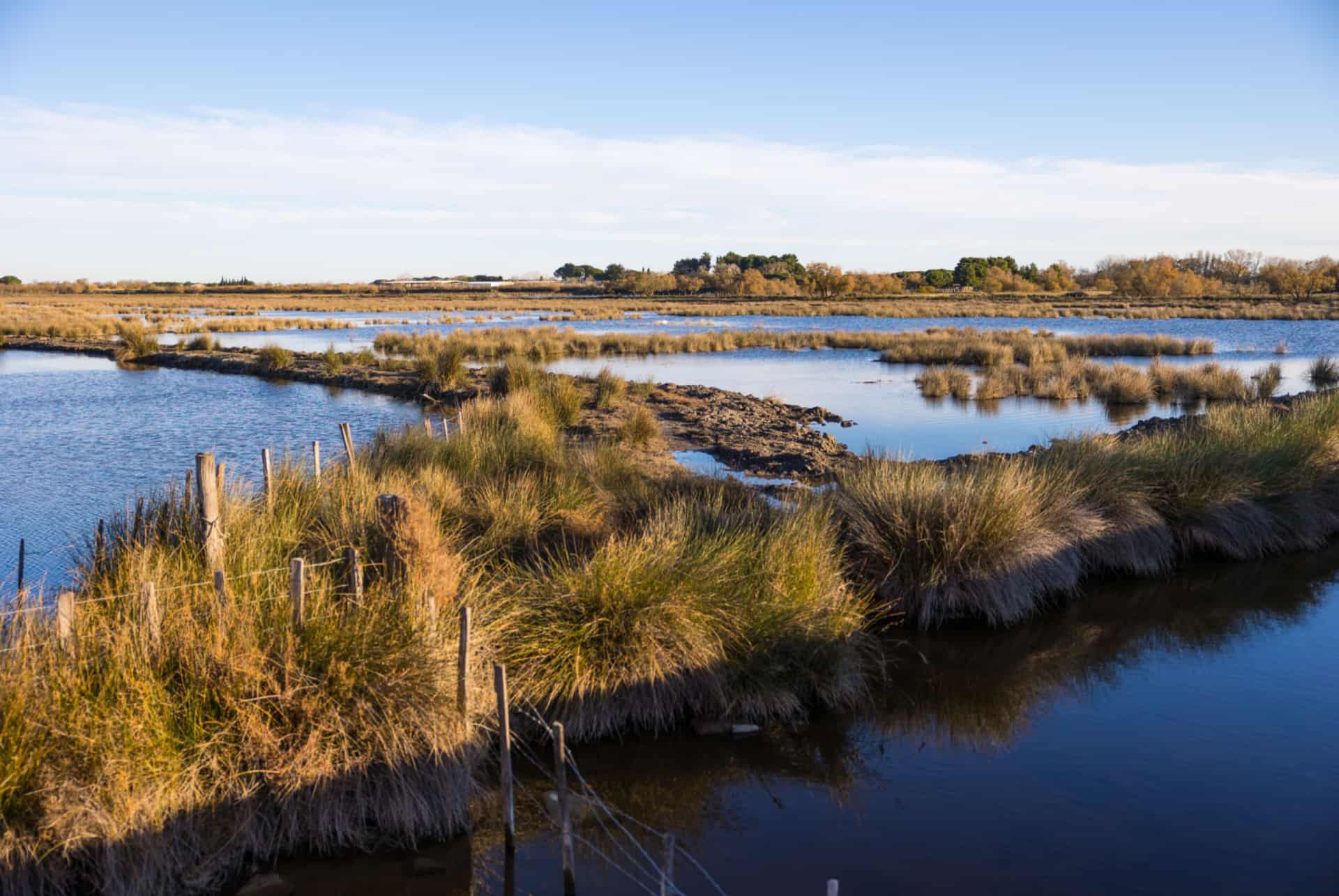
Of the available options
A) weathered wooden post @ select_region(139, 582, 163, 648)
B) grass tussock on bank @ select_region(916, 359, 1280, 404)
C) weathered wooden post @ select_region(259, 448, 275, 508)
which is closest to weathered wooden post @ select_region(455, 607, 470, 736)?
weathered wooden post @ select_region(139, 582, 163, 648)

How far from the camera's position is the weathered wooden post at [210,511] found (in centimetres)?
652

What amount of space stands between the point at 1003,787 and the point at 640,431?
39.3 feet

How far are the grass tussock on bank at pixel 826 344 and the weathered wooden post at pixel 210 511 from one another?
25602mm

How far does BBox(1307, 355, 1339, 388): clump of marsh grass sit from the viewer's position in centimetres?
2803

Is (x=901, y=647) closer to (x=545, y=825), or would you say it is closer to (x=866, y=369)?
(x=545, y=825)

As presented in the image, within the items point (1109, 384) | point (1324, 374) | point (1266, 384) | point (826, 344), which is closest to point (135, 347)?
point (826, 344)

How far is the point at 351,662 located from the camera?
5.90m

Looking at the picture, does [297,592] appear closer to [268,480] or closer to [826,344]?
[268,480]

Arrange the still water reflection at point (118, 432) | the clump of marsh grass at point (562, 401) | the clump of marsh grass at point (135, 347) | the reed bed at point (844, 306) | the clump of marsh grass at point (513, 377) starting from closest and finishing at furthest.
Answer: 1. the still water reflection at point (118, 432)
2. the clump of marsh grass at point (562, 401)
3. the clump of marsh grass at point (513, 377)
4. the clump of marsh grass at point (135, 347)
5. the reed bed at point (844, 306)

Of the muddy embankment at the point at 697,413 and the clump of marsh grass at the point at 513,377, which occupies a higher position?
the clump of marsh grass at the point at 513,377

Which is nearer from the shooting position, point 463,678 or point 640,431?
point 463,678

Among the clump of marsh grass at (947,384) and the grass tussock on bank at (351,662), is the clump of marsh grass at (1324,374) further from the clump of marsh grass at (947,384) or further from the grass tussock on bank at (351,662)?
the grass tussock on bank at (351,662)

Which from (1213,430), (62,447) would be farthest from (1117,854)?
(62,447)

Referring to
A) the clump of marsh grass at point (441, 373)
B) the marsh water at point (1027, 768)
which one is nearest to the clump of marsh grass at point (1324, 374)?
the marsh water at point (1027, 768)
